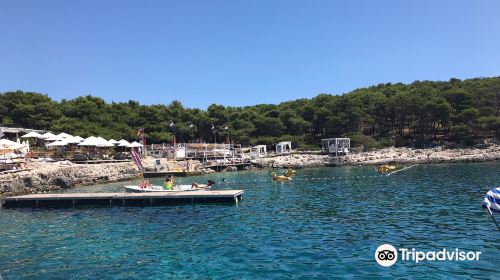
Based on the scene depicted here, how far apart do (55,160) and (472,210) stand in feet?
147

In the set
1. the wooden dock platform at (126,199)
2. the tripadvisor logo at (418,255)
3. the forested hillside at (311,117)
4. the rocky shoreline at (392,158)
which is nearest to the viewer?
the tripadvisor logo at (418,255)

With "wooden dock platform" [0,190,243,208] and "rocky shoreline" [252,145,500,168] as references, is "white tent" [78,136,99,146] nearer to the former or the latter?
"wooden dock platform" [0,190,243,208]

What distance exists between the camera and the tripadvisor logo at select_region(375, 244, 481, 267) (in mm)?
12016

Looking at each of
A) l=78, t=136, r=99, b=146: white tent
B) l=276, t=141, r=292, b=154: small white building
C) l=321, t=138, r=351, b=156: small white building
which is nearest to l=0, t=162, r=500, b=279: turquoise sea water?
l=78, t=136, r=99, b=146: white tent

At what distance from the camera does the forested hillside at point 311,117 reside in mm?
73875

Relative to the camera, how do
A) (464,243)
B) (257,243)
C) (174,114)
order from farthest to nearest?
(174,114) < (257,243) < (464,243)

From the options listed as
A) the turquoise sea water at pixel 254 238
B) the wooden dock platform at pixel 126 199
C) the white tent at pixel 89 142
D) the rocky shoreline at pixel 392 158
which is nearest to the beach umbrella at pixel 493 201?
the turquoise sea water at pixel 254 238

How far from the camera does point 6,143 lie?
138 feet

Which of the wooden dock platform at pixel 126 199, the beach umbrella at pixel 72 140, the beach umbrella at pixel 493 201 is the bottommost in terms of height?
the wooden dock platform at pixel 126 199

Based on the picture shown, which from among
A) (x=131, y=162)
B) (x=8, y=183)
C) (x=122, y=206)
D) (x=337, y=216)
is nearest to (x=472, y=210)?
(x=337, y=216)

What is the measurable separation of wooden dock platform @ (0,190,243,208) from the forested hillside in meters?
43.0

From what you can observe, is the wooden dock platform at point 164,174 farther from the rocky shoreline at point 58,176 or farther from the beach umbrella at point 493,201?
the beach umbrella at point 493,201

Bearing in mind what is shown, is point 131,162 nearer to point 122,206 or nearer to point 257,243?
point 122,206

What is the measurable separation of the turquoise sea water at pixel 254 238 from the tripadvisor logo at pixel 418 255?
0.95 ft
